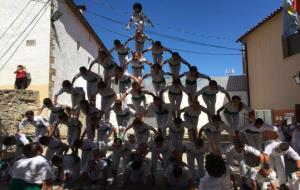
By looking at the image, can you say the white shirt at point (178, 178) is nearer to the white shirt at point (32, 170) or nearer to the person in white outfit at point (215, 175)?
the white shirt at point (32, 170)

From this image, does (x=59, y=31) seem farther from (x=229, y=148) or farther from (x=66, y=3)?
(x=229, y=148)

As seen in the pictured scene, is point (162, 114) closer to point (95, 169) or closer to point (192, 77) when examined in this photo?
point (192, 77)

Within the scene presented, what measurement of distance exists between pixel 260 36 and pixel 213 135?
505 inches

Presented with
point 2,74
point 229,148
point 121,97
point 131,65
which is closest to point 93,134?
point 121,97

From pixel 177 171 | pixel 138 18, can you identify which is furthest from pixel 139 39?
pixel 177 171

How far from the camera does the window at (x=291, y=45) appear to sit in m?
16.5

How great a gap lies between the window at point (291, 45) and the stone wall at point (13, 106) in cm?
1205

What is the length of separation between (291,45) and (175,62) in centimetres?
796

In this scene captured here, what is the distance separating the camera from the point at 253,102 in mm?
23000

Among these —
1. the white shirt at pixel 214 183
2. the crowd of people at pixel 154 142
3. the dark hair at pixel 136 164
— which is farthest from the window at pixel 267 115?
the white shirt at pixel 214 183

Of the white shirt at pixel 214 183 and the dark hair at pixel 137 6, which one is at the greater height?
the dark hair at pixel 137 6

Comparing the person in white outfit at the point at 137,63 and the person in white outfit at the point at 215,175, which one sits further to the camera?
the person in white outfit at the point at 137,63

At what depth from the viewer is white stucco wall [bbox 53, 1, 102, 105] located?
19.0m

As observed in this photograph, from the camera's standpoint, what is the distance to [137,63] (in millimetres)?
12938
